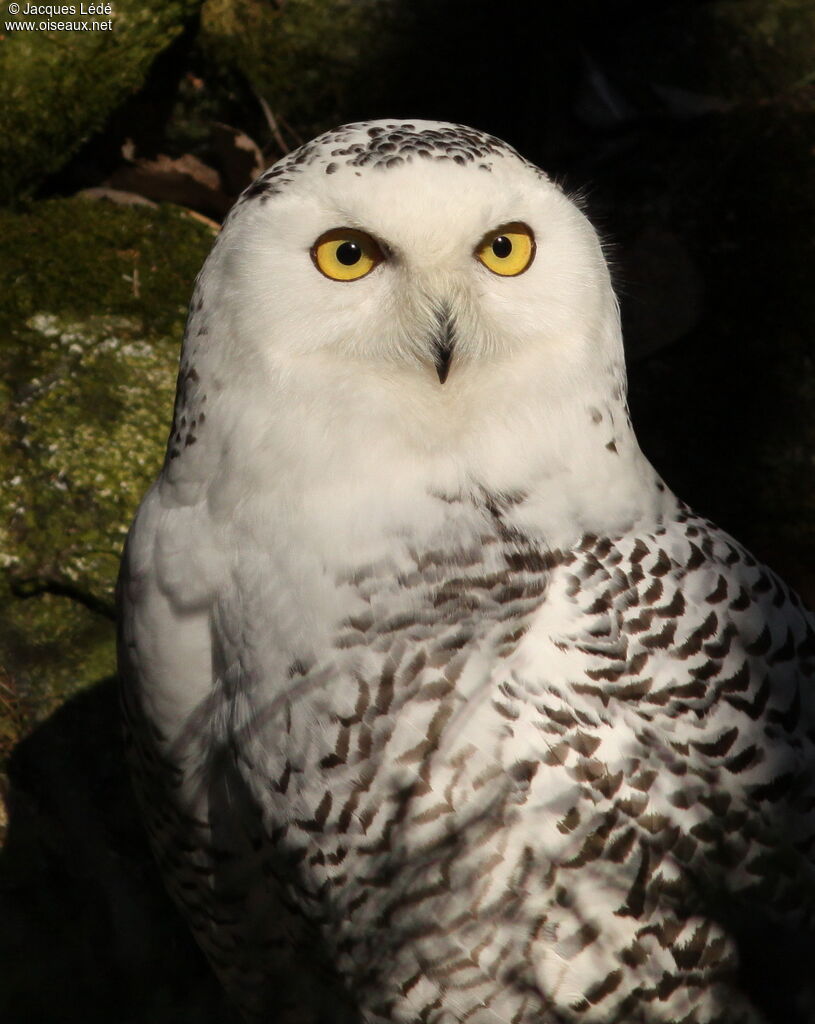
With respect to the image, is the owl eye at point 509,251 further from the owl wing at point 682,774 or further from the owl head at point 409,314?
the owl wing at point 682,774

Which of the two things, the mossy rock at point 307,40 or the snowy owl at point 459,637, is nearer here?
the snowy owl at point 459,637

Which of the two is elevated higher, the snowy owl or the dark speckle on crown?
the dark speckle on crown

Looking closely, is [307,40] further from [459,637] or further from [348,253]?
[459,637]

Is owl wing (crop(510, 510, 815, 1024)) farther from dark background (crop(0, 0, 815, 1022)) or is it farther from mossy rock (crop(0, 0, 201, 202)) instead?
mossy rock (crop(0, 0, 201, 202))

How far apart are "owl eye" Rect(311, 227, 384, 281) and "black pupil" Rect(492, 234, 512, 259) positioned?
0.57ft

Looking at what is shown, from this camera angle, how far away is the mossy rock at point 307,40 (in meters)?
3.64

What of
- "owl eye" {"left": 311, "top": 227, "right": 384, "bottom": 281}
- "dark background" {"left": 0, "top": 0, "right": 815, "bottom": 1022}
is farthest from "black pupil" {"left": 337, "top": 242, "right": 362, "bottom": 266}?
"dark background" {"left": 0, "top": 0, "right": 815, "bottom": 1022}

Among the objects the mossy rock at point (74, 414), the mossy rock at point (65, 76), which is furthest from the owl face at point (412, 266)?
the mossy rock at point (65, 76)

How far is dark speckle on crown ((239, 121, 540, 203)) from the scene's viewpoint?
170cm

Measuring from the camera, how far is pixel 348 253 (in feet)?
5.56

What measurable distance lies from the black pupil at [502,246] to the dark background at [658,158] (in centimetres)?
147

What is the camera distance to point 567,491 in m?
1.85

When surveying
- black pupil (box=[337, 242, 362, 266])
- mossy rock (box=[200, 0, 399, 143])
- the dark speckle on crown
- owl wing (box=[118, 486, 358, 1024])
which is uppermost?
mossy rock (box=[200, 0, 399, 143])

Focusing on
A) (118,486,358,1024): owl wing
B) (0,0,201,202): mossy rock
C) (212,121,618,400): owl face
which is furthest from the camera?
(0,0,201,202): mossy rock
